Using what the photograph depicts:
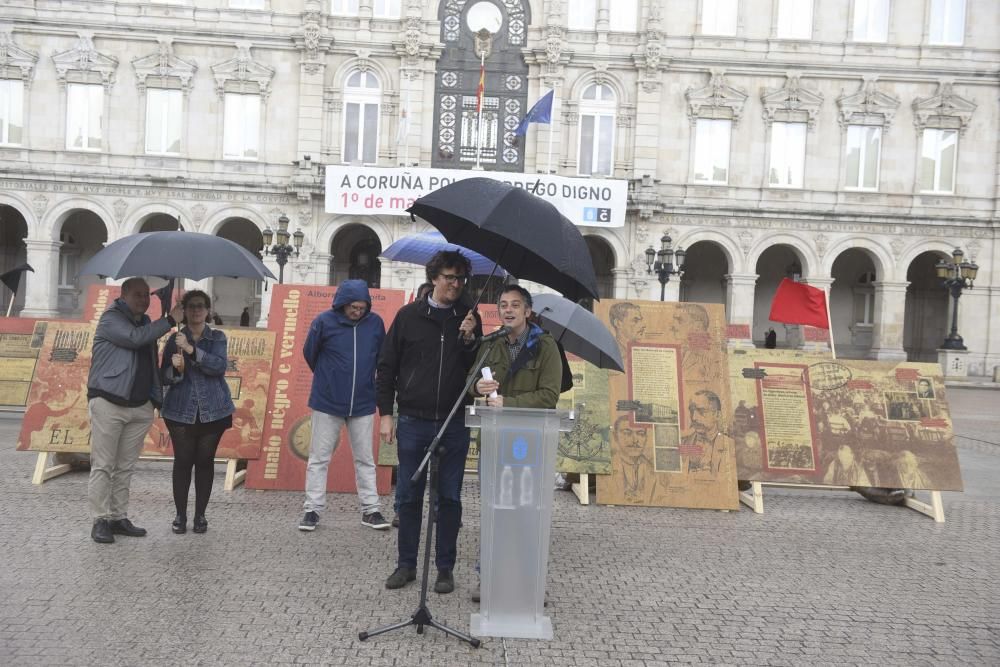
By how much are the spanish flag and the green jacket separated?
23.1 m

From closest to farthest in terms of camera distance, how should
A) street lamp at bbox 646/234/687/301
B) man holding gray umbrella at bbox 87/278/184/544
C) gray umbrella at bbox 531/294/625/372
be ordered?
gray umbrella at bbox 531/294/625/372 → man holding gray umbrella at bbox 87/278/184/544 → street lamp at bbox 646/234/687/301

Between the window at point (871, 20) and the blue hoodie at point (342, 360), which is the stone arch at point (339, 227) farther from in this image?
the blue hoodie at point (342, 360)

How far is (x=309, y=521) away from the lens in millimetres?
6438

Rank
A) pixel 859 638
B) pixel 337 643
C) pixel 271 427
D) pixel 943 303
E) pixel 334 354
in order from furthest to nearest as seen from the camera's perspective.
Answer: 1. pixel 943 303
2. pixel 271 427
3. pixel 334 354
4. pixel 859 638
5. pixel 337 643

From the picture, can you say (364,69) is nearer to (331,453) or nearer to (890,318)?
(890,318)

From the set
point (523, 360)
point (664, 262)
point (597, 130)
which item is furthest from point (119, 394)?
point (597, 130)

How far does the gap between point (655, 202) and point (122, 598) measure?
2513 centimetres

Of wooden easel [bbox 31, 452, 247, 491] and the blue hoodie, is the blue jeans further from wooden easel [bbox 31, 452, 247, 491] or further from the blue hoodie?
wooden easel [bbox 31, 452, 247, 491]

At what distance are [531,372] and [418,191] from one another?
875 inches

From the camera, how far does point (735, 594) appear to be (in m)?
5.34

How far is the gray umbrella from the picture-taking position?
5.66 meters

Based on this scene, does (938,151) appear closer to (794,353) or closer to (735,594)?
(794,353)

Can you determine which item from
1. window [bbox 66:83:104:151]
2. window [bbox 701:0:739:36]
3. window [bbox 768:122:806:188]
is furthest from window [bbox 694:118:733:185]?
window [bbox 66:83:104:151]

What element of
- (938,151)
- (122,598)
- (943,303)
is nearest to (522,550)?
(122,598)
